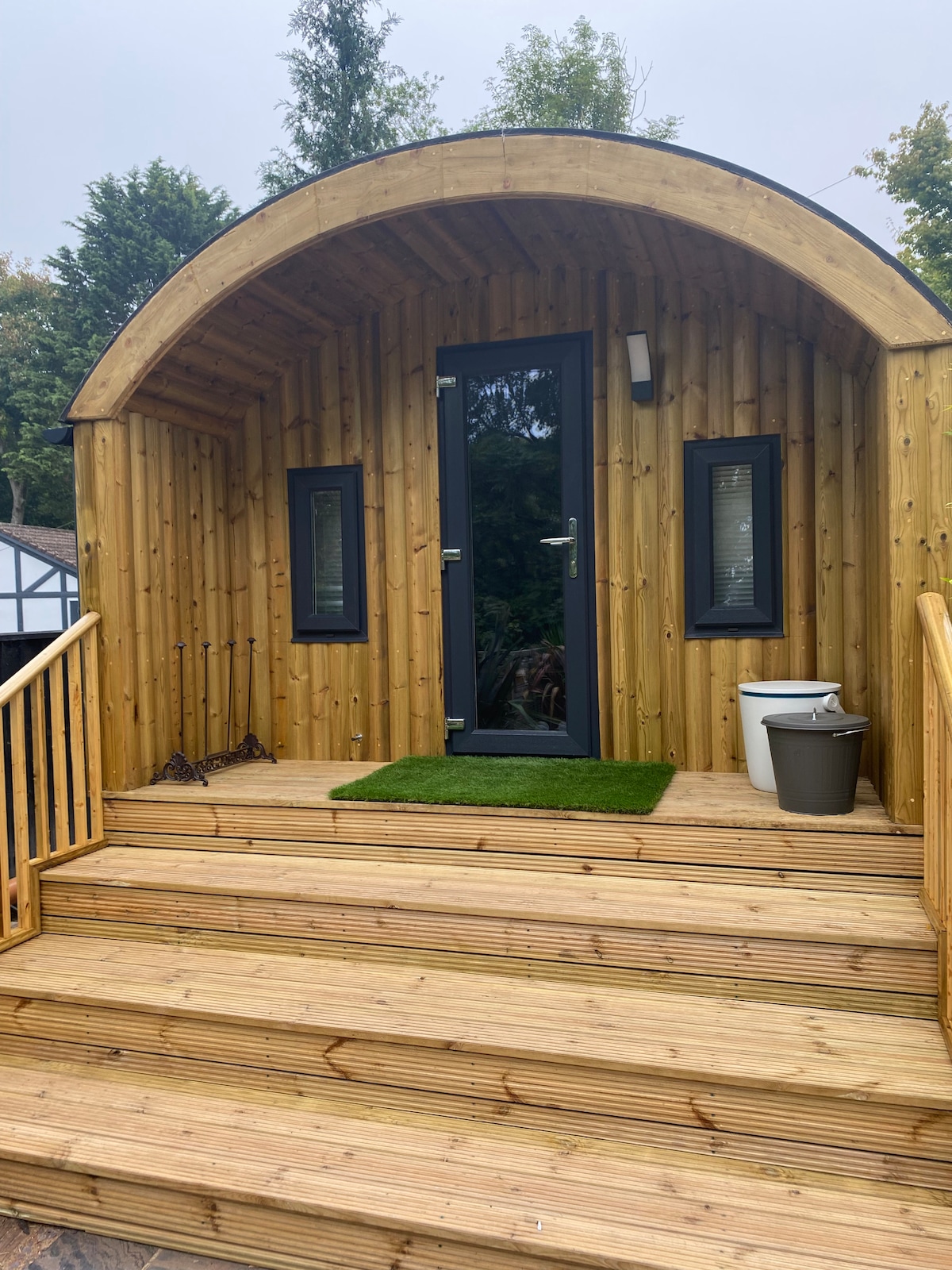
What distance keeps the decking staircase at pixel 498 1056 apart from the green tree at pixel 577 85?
19.5 metres

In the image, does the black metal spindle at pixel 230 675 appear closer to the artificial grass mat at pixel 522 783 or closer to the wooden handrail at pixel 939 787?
the artificial grass mat at pixel 522 783

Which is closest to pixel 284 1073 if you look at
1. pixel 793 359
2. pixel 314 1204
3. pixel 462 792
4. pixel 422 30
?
pixel 314 1204

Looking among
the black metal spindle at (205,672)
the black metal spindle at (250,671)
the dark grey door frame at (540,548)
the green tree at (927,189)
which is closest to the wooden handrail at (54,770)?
the black metal spindle at (205,672)

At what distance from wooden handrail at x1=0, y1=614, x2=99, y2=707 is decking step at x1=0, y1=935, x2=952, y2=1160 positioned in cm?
93

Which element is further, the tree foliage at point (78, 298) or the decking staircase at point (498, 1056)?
the tree foliage at point (78, 298)

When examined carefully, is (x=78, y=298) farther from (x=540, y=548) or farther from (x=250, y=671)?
(x=540, y=548)

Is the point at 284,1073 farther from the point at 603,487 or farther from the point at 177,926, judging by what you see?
the point at 603,487

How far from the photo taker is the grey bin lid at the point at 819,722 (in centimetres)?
310

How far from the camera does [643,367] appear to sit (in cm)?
411

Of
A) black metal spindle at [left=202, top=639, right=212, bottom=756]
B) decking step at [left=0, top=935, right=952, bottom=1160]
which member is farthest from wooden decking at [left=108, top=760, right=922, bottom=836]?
decking step at [left=0, top=935, right=952, bottom=1160]

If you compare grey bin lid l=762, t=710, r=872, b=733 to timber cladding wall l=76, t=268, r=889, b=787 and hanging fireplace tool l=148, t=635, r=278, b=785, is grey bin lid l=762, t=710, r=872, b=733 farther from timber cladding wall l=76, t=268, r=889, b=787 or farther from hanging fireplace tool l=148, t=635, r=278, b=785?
hanging fireplace tool l=148, t=635, r=278, b=785

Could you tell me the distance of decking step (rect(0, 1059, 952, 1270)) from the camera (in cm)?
190

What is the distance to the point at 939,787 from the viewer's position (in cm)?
248

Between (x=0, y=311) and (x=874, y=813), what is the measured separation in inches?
1010
